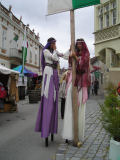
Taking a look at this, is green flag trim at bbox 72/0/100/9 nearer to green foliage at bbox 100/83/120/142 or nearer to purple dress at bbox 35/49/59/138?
purple dress at bbox 35/49/59/138

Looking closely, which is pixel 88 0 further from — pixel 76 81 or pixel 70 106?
pixel 70 106

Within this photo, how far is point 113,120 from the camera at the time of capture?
277 centimetres

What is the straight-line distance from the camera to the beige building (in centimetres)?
1519

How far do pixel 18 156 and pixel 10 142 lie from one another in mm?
905

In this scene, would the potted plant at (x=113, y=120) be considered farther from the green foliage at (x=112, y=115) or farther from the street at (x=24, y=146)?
the street at (x=24, y=146)

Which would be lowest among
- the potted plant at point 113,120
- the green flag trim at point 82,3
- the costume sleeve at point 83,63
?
the potted plant at point 113,120

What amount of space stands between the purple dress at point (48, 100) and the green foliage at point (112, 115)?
1112mm

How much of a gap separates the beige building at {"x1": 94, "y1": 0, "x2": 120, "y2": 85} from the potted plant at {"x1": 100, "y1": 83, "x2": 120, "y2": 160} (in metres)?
12.5

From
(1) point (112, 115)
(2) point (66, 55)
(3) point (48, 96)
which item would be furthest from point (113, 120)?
(2) point (66, 55)

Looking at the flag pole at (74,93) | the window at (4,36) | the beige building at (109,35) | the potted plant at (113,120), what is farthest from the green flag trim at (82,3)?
the window at (4,36)

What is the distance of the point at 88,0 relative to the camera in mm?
3439

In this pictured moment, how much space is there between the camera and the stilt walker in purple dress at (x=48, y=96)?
3.62 meters

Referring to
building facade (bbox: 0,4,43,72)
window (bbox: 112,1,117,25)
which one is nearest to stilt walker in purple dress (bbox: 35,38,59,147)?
window (bbox: 112,1,117,25)

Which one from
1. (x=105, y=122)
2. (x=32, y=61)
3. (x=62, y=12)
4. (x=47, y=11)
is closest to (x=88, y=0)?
(x=62, y=12)
